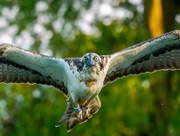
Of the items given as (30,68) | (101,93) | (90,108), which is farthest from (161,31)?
(90,108)

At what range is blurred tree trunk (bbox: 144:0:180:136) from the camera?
18.1 meters

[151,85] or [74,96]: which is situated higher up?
[151,85]

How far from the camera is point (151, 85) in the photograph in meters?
19.0

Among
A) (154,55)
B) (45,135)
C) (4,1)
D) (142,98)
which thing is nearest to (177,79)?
(142,98)

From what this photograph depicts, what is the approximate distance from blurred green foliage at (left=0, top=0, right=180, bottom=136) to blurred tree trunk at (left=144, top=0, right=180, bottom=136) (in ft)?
0.09

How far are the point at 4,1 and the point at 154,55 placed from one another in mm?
12639

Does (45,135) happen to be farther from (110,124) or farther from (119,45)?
(119,45)

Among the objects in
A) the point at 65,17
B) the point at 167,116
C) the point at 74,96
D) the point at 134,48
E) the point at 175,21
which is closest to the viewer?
the point at 74,96

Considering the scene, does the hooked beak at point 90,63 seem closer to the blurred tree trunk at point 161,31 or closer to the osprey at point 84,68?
the osprey at point 84,68

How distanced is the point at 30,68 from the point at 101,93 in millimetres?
9118

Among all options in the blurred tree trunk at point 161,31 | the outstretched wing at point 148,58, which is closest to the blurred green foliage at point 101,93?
the blurred tree trunk at point 161,31

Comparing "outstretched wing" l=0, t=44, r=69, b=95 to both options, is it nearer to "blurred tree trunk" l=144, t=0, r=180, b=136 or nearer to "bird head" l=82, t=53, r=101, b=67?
"bird head" l=82, t=53, r=101, b=67

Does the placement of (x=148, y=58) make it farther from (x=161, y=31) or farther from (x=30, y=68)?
(x=161, y=31)

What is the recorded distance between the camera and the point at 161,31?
18.2 meters
